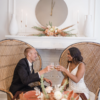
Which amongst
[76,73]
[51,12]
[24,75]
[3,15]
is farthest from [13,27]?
[76,73]

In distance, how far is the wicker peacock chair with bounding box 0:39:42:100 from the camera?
167cm

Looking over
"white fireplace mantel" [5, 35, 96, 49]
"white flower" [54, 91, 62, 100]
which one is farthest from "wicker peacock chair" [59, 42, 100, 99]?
"white flower" [54, 91, 62, 100]

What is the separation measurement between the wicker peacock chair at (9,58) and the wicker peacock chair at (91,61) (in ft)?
2.12

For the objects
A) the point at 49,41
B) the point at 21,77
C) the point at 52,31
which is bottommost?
the point at 21,77

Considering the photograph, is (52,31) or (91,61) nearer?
(91,61)

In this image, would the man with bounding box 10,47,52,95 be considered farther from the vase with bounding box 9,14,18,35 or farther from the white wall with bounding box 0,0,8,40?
the white wall with bounding box 0,0,8,40

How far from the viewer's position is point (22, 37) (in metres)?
2.10

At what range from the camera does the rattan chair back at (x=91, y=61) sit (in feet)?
6.09

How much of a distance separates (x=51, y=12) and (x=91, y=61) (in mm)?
1129

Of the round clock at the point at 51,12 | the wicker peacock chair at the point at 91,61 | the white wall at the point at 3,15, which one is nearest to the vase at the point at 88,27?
the wicker peacock chair at the point at 91,61

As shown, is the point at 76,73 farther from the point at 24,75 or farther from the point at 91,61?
the point at 24,75

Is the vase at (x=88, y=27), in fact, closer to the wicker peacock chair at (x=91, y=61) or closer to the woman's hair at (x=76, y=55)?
the wicker peacock chair at (x=91, y=61)

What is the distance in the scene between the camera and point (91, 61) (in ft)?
6.29

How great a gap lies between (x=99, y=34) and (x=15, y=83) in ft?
5.53
